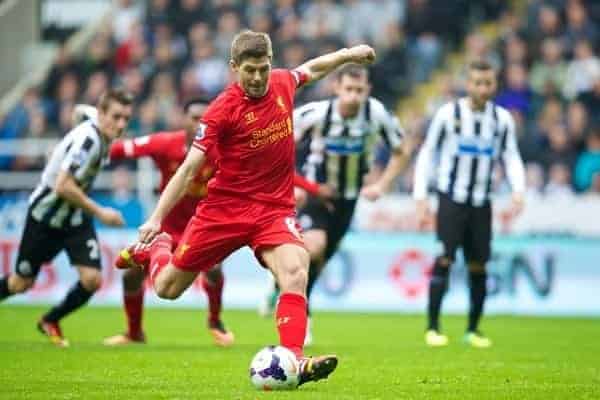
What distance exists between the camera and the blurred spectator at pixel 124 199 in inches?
797

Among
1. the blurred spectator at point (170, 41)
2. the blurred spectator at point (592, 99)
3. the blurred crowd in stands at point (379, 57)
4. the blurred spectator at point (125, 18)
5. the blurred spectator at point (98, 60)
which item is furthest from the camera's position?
the blurred spectator at point (125, 18)

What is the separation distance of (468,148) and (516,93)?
26.7 feet

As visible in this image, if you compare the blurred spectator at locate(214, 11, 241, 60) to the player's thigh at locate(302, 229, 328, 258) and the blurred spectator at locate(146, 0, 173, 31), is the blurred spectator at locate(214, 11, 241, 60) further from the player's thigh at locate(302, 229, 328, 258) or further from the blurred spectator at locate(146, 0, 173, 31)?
the player's thigh at locate(302, 229, 328, 258)

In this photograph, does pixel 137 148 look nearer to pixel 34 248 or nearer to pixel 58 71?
pixel 34 248

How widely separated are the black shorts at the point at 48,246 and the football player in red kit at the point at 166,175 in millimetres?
392

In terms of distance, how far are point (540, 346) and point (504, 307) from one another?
553 centimetres

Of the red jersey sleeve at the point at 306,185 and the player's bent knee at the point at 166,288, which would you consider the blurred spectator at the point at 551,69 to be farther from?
the player's bent knee at the point at 166,288

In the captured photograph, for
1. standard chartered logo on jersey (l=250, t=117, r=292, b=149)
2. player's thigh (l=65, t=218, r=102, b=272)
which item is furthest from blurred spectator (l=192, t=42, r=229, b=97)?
standard chartered logo on jersey (l=250, t=117, r=292, b=149)

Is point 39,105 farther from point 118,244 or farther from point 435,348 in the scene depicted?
point 435,348

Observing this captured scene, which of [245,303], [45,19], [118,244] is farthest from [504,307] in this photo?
[45,19]

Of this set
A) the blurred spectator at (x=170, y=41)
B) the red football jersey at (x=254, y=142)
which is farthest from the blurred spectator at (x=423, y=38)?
the red football jersey at (x=254, y=142)

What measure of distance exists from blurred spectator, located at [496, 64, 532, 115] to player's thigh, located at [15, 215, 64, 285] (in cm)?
1001

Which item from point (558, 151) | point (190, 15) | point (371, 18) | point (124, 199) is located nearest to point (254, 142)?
point (558, 151)

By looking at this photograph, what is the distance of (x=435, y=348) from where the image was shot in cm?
1216
